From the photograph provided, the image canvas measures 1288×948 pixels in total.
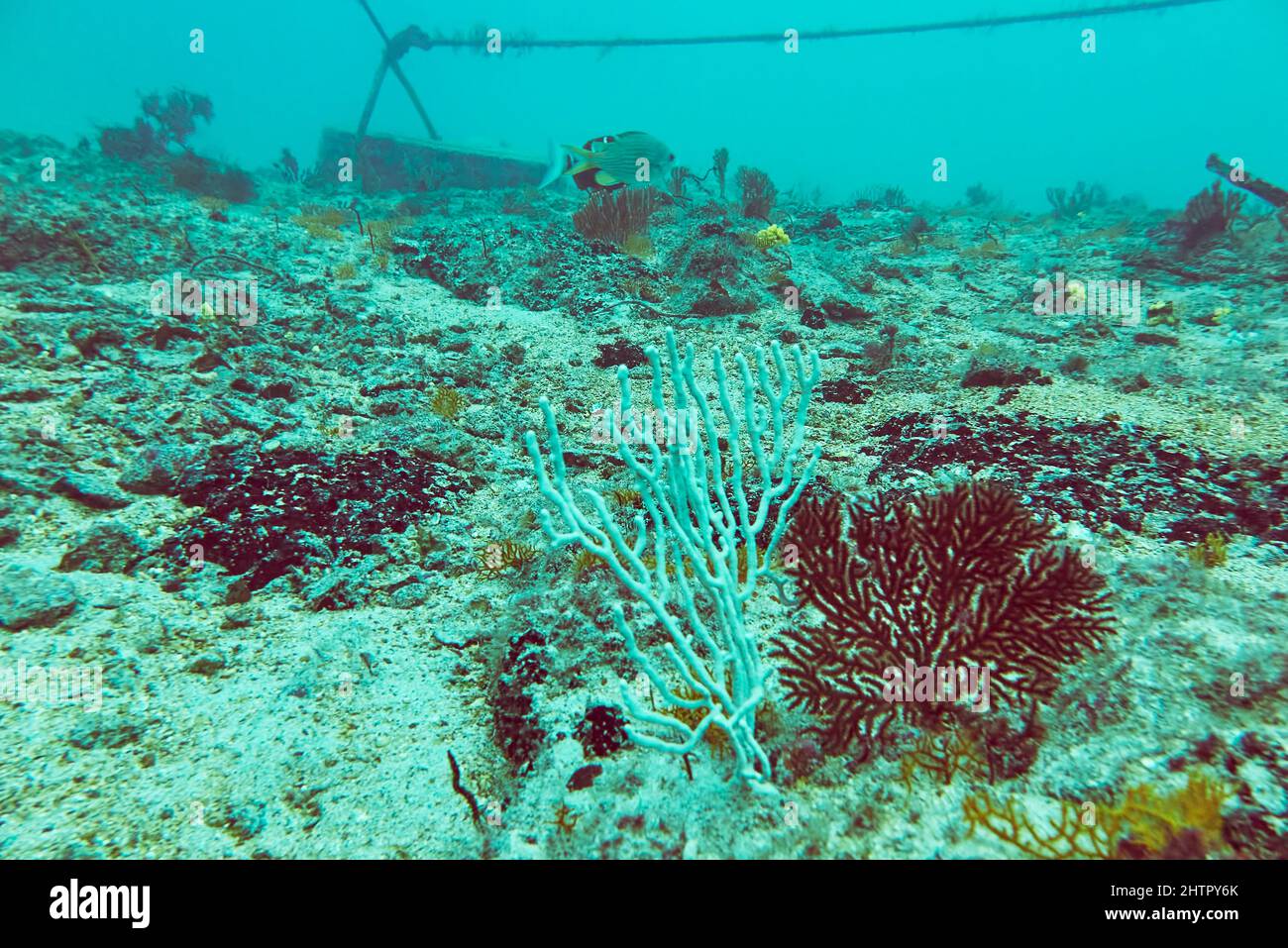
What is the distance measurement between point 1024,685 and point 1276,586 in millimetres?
1609

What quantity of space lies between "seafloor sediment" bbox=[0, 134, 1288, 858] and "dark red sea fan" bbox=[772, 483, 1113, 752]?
15 cm

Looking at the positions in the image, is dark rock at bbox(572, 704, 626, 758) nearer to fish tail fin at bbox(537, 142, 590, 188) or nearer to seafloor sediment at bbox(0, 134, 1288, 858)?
seafloor sediment at bbox(0, 134, 1288, 858)

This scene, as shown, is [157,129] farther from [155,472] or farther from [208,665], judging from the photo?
[208,665]

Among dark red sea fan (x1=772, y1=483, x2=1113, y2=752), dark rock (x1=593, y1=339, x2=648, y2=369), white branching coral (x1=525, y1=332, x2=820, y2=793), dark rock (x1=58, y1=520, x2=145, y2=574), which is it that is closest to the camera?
white branching coral (x1=525, y1=332, x2=820, y2=793)

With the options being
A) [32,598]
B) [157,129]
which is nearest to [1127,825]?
[32,598]

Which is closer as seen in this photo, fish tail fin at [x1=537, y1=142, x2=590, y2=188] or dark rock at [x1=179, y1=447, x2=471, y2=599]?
dark rock at [x1=179, y1=447, x2=471, y2=599]

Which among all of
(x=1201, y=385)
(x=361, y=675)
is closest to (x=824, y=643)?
(x=361, y=675)

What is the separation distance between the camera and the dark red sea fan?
2.18 m

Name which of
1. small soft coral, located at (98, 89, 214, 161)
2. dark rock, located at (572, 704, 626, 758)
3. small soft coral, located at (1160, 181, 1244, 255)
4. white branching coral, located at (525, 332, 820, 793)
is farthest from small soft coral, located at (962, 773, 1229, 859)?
small soft coral, located at (98, 89, 214, 161)

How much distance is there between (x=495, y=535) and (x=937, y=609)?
264cm

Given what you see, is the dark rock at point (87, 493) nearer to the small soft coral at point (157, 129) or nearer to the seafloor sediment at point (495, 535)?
the seafloor sediment at point (495, 535)

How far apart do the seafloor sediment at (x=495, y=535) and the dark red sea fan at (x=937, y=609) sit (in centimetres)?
15

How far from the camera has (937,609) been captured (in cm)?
238

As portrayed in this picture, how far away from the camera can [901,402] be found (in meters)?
5.05
